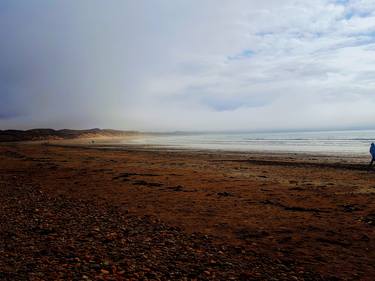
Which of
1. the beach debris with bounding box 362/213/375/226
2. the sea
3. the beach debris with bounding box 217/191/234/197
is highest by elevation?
the sea

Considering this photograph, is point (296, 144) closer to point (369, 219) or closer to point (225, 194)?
point (225, 194)

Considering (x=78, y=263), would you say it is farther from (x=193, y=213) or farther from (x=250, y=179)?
(x=250, y=179)

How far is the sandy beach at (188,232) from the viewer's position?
6117mm

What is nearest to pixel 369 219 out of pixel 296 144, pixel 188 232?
pixel 188 232

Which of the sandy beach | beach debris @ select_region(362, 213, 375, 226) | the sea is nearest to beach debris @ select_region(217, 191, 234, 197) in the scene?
the sandy beach

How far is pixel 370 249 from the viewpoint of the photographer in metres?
7.46

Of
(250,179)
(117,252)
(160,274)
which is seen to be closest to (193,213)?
(117,252)

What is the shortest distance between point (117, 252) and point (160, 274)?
1.45 metres

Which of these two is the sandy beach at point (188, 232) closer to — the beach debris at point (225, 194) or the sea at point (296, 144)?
the beach debris at point (225, 194)

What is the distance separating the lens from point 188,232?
8641 millimetres

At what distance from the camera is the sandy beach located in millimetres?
6117

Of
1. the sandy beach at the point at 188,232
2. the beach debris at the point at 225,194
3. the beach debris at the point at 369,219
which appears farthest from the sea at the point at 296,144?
the beach debris at the point at 369,219

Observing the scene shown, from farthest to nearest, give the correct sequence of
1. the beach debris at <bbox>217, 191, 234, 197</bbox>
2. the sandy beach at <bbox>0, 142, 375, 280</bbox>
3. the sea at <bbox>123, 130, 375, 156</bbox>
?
the sea at <bbox>123, 130, 375, 156</bbox> < the beach debris at <bbox>217, 191, 234, 197</bbox> < the sandy beach at <bbox>0, 142, 375, 280</bbox>

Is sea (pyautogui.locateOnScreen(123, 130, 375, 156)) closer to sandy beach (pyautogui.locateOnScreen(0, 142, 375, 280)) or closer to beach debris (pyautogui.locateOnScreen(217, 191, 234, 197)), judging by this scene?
beach debris (pyautogui.locateOnScreen(217, 191, 234, 197))
